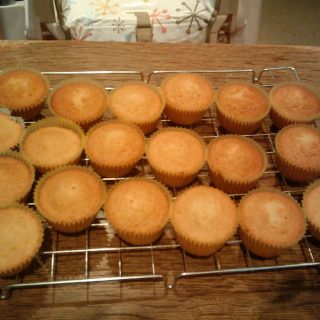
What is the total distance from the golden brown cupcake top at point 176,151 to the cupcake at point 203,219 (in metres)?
0.12

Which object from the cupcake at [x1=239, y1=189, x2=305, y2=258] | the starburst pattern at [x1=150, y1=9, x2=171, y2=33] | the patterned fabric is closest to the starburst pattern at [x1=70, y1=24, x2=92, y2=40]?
the patterned fabric

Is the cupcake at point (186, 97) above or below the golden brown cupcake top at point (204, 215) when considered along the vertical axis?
above

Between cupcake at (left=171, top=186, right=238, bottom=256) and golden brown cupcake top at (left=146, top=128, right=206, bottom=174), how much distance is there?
4.7 inches

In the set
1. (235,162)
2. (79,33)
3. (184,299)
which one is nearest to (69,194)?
(184,299)

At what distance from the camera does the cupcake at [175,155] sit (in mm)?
1654

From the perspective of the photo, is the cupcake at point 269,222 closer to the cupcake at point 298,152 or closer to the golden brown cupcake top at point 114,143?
the cupcake at point 298,152

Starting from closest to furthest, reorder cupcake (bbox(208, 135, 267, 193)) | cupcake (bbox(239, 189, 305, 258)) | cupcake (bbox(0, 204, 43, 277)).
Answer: cupcake (bbox(0, 204, 43, 277)), cupcake (bbox(239, 189, 305, 258)), cupcake (bbox(208, 135, 267, 193))

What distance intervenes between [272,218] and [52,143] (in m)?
0.90

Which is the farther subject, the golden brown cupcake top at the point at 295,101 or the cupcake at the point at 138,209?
the golden brown cupcake top at the point at 295,101

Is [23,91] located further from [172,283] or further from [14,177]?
[172,283]

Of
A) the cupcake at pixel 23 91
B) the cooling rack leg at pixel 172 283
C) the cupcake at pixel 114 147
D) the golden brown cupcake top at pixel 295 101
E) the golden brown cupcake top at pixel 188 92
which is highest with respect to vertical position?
the cupcake at pixel 23 91

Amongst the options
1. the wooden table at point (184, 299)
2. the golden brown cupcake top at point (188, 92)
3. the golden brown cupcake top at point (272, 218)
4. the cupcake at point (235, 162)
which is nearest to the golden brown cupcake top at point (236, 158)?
the cupcake at point (235, 162)

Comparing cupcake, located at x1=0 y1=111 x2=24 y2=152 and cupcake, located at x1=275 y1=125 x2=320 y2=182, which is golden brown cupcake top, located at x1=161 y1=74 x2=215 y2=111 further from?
cupcake, located at x1=0 y1=111 x2=24 y2=152

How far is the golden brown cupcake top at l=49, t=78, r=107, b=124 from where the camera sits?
6.00 ft
